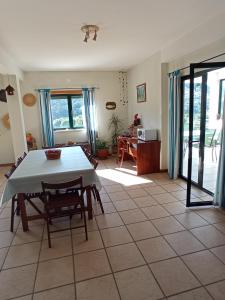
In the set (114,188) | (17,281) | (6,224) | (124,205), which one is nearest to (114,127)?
(114,188)

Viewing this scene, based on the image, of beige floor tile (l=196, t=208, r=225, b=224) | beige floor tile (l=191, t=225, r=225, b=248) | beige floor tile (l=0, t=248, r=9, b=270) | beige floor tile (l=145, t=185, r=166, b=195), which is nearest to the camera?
beige floor tile (l=0, t=248, r=9, b=270)

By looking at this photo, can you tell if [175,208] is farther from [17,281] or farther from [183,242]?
[17,281]

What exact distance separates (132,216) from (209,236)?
39.2 inches

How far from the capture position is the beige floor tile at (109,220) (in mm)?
2757

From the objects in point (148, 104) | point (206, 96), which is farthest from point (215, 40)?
point (148, 104)

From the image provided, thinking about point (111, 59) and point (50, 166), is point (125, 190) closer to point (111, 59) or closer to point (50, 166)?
point (50, 166)

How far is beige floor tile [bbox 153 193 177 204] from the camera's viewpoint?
3344 mm

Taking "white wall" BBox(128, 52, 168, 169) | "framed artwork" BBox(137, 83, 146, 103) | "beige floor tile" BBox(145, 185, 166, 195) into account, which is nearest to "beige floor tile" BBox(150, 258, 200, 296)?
"beige floor tile" BBox(145, 185, 166, 195)

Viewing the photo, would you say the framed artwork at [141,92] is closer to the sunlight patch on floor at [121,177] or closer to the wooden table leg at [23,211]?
the sunlight patch on floor at [121,177]

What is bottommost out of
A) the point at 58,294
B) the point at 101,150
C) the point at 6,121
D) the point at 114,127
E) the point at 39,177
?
the point at 58,294

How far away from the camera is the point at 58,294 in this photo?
1.75 meters

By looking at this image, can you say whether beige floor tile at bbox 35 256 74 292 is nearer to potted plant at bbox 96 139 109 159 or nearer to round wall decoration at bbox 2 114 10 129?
potted plant at bbox 96 139 109 159

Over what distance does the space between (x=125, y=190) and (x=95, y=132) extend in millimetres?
2914

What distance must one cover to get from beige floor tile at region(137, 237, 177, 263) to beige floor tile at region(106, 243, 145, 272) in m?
0.07
